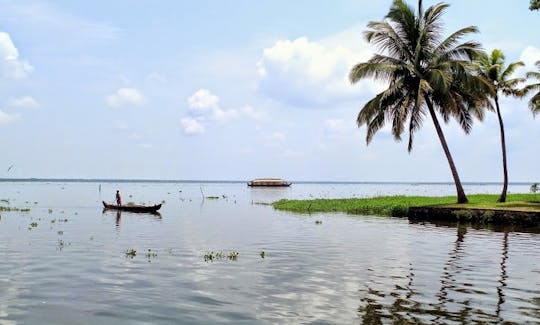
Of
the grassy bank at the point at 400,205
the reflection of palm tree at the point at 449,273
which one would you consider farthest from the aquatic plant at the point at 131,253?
the grassy bank at the point at 400,205

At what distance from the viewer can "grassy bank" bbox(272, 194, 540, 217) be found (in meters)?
36.9

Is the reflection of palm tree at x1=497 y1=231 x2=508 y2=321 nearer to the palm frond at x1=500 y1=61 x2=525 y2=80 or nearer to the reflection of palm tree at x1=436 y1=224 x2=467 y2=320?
the reflection of palm tree at x1=436 y1=224 x2=467 y2=320

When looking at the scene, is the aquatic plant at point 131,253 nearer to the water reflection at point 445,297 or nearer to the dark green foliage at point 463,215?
the water reflection at point 445,297

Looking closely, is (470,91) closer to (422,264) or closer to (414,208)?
(414,208)

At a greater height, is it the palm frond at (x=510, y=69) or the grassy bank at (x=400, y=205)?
the palm frond at (x=510, y=69)

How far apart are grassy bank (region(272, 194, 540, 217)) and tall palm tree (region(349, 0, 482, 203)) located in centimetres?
327

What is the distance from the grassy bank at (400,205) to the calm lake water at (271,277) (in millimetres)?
7442

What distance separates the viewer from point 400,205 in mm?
43188

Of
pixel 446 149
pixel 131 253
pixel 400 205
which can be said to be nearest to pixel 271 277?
pixel 131 253

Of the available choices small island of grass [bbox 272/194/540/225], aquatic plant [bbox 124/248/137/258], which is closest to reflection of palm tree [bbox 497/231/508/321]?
small island of grass [bbox 272/194/540/225]

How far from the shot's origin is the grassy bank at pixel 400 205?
1452 inches

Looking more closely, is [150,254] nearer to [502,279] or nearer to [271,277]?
[271,277]

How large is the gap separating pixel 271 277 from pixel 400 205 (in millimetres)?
29300

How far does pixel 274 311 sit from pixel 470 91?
30716mm
